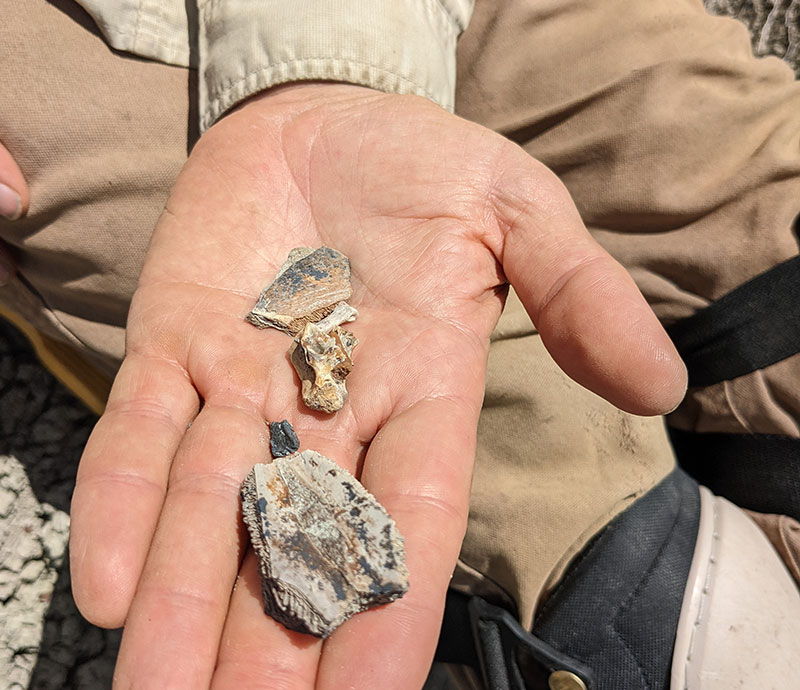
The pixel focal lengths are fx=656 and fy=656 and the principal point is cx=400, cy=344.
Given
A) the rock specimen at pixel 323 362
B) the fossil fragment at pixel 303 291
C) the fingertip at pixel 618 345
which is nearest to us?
the fingertip at pixel 618 345

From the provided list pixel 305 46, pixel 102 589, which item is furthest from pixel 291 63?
pixel 102 589

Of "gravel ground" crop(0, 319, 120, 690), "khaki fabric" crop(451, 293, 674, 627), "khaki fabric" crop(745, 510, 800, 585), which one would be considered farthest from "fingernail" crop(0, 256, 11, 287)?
"khaki fabric" crop(745, 510, 800, 585)

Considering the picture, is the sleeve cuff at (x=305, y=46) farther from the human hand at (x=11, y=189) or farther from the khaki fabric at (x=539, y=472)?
the khaki fabric at (x=539, y=472)

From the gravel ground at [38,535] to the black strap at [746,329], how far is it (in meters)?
2.41

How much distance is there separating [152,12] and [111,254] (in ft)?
2.58

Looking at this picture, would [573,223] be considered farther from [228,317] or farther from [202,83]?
[202,83]

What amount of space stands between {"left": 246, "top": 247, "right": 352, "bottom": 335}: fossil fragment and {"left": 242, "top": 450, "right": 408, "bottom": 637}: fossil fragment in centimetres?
44

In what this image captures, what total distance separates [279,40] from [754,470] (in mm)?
2080

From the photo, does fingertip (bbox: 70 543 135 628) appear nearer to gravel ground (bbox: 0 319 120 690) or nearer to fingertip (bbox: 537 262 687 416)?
fingertip (bbox: 537 262 687 416)

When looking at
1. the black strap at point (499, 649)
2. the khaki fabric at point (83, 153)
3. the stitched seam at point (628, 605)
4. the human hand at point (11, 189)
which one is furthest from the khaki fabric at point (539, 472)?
the human hand at point (11, 189)

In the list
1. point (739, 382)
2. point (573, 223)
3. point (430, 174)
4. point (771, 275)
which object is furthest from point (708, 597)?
point (430, 174)

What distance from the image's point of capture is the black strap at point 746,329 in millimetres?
2012

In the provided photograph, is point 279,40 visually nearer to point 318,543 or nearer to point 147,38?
point 147,38

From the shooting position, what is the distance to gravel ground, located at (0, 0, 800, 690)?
97.6 inches
